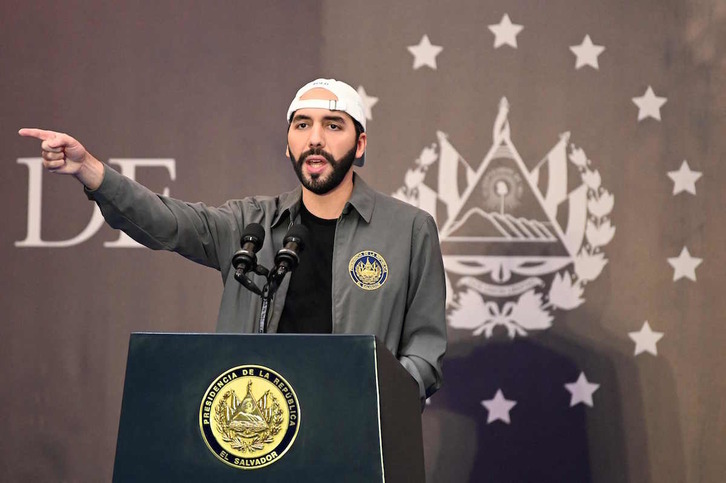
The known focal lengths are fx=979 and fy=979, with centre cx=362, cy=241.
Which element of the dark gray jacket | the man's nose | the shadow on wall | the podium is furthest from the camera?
the shadow on wall

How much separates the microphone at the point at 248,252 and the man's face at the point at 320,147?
0.57 meters

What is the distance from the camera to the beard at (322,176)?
109 inches

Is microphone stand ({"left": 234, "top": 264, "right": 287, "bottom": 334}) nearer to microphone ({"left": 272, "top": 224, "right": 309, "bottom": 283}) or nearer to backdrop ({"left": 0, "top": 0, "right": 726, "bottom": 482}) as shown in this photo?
microphone ({"left": 272, "top": 224, "right": 309, "bottom": 283})

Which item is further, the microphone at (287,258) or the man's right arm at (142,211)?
the man's right arm at (142,211)

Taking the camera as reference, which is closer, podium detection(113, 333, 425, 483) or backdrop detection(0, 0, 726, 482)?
podium detection(113, 333, 425, 483)

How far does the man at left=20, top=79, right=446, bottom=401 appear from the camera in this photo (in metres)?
2.66

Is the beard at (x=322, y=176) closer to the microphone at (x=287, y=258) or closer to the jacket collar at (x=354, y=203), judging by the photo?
the jacket collar at (x=354, y=203)

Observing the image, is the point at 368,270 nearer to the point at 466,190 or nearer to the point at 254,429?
the point at 254,429

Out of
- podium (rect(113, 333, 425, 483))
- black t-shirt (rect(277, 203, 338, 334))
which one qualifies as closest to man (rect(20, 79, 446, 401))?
black t-shirt (rect(277, 203, 338, 334))

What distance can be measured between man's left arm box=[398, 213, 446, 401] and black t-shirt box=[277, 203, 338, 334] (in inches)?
9.3

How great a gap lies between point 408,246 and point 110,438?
5.75 feet

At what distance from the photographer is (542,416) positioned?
3.81 metres

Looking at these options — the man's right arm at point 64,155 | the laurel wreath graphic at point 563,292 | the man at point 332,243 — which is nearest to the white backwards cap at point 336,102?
the man at point 332,243

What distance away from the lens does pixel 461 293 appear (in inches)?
152
